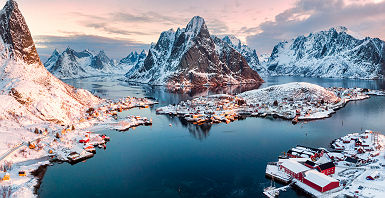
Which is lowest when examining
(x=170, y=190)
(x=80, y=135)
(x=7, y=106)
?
(x=170, y=190)

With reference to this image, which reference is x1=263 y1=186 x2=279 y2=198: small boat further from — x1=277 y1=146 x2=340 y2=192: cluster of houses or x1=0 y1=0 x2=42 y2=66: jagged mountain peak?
x1=0 y1=0 x2=42 y2=66: jagged mountain peak

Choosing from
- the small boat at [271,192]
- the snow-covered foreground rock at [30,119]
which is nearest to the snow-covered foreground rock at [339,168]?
the small boat at [271,192]

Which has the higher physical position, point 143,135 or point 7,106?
point 7,106

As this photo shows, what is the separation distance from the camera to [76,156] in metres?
70.8

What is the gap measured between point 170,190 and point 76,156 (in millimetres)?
33535

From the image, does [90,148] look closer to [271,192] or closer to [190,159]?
[190,159]

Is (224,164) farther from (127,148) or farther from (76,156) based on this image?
(76,156)

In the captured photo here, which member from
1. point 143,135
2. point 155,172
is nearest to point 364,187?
point 155,172

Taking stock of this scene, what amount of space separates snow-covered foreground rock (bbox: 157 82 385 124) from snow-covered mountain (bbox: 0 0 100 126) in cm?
5526

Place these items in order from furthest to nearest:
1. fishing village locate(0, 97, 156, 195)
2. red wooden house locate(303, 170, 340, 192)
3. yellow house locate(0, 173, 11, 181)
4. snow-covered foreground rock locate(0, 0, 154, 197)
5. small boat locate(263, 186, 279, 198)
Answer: snow-covered foreground rock locate(0, 0, 154, 197) → fishing village locate(0, 97, 156, 195) → yellow house locate(0, 173, 11, 181) → red wooden house locate(303, 170, 340, 192) → small boat locate(263, 186, 279, 198)

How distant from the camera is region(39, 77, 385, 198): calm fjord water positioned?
55094mm

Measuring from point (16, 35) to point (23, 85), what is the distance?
36.4 meters

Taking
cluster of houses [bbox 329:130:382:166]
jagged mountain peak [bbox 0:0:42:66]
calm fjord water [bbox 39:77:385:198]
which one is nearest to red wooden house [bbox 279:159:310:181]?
calm fjord water [bbox 39:77:385:198]

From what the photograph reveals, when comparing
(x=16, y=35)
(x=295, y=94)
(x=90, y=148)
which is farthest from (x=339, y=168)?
(x=16, y=35)
